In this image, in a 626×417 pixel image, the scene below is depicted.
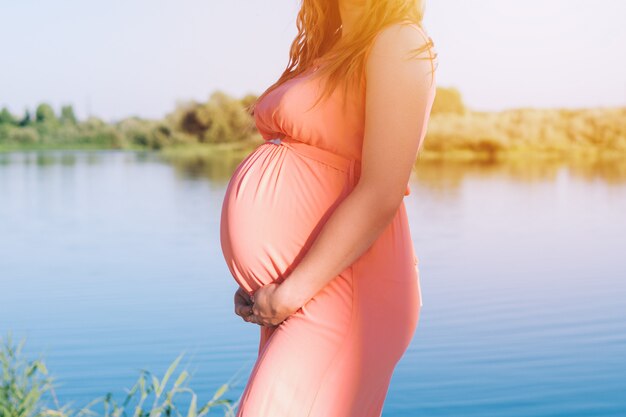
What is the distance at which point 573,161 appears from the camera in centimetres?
3575

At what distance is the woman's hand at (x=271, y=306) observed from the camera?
1456 mm

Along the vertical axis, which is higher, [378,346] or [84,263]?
[378,346]

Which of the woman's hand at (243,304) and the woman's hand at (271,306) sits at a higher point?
the woman's hand at (271,306)

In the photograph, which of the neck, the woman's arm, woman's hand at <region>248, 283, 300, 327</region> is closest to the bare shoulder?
the woman's arm

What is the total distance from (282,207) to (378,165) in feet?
0.62

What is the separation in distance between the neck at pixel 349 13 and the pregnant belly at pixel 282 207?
21cm

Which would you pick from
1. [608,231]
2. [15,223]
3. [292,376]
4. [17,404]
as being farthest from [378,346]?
[15,223]

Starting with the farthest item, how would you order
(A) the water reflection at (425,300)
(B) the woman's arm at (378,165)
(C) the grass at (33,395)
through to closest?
(A) the water reflection at (425,300) < (C) the grass at (33,395) < (B) the woman's arm at (378,165)

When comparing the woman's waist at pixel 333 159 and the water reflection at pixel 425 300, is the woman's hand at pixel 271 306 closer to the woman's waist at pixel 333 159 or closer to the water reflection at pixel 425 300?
the woman's waist at pixel 333 159

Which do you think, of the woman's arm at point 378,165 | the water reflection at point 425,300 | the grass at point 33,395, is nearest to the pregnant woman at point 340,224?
the woman's arm at point 378,165

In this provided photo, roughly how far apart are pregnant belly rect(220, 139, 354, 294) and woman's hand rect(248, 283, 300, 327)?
0.16 feet

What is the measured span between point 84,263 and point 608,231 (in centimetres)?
780

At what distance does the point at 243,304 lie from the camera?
159 centimetres

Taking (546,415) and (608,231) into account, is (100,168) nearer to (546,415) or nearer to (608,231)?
(608,231)
